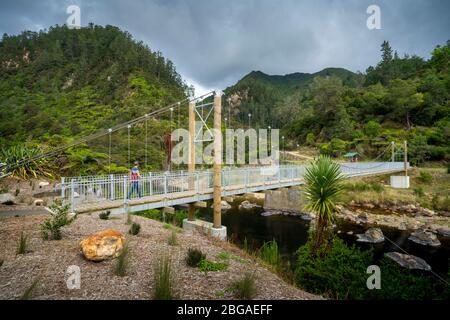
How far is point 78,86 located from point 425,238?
58565 millimetres

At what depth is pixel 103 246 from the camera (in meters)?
4.78

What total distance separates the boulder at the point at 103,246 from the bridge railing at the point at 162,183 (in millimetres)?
2479

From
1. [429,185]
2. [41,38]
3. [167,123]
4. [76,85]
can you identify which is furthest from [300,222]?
[41,38]

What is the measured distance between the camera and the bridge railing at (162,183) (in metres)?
7.62

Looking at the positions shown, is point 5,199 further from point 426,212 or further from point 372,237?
point 426,212

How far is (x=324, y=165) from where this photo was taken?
267 inches

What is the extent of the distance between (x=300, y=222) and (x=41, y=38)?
89.9 metres

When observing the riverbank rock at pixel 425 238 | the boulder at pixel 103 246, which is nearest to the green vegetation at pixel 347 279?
the boulder at pixel 103 246

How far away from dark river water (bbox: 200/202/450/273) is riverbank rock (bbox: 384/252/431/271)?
1.53 ft

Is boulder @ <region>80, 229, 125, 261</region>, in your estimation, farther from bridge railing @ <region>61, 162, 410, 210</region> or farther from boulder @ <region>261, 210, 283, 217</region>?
boulder @ <region>261, 210, 283, 217</region>

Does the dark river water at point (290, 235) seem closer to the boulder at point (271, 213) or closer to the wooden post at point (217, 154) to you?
the boulder at point (271, 213)

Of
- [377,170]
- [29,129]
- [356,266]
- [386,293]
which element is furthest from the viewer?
[29,129]

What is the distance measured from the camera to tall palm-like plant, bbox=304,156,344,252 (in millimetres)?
6555
